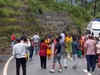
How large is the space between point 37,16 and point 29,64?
887 inches

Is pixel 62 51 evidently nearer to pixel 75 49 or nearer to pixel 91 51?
pixel 75 49

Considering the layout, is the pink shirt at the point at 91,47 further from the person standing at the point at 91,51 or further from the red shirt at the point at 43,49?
the red shirt at the point at 43,49

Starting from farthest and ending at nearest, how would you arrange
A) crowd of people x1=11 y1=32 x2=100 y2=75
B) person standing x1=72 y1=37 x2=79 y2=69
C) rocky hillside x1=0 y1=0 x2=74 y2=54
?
rocky hillside x1=0 y1=0 x2=74 y2=54
person standing x1=72 y1=37 x2=79 y2=69
crowd of people x1=11 y1=32 x2=100 y2=75

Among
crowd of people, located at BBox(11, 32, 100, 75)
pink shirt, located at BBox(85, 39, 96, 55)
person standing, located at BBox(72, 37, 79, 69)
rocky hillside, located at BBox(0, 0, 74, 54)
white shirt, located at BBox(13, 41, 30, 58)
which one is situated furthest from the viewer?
rocky hillside, located at BBox(0, 0, 74, 54)

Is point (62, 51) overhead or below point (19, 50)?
below

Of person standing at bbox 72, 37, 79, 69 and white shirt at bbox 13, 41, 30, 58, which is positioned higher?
white shirt at bbox 13, 41, 30, 58

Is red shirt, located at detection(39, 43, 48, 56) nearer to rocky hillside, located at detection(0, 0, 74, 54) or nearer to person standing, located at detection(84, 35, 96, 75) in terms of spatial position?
person standing, located at detection(84, 35, 96, 75)

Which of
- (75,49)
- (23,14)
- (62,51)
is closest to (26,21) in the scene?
(23,14)

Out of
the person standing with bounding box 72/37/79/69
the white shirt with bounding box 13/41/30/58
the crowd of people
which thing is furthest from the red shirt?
the white shirt with bounding box 13/41/30/58

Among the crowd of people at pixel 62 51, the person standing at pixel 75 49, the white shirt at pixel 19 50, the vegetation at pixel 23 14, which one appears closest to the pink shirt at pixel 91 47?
the crowd of people at pixel 62 51

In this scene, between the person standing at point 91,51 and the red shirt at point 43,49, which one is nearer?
the person standing at point 91,51

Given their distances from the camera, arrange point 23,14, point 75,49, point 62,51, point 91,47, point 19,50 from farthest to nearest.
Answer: point 23,14, point 75,49, point 62,51, point 91,47, point 19,50

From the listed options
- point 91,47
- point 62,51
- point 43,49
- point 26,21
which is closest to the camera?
point 91,47

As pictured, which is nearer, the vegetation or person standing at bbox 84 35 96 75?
person standing at bbox 84 35 96 75
